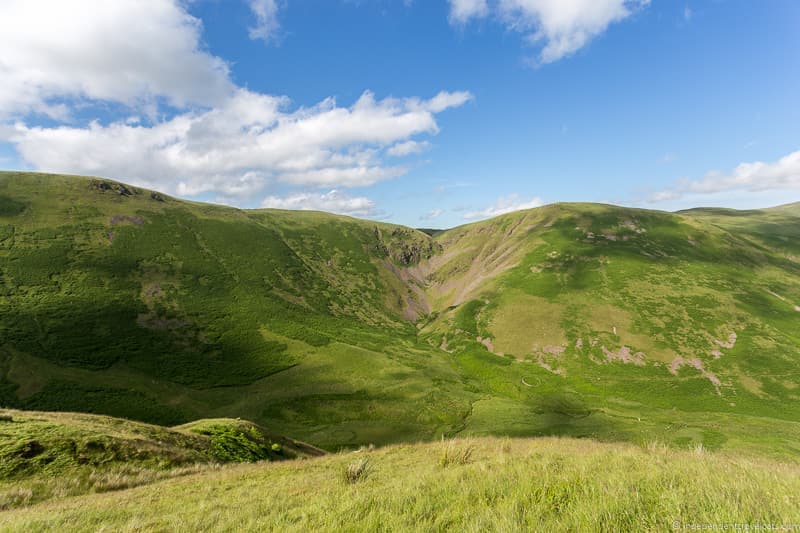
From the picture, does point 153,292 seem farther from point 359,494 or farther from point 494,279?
point 494,279

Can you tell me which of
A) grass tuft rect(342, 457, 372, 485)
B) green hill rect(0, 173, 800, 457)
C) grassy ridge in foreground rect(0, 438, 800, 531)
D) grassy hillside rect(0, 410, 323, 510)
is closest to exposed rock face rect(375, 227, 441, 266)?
green hill rect(0, 173, 800, 457)

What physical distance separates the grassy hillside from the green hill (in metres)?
26.1

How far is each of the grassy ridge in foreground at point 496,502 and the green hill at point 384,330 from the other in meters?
36.0

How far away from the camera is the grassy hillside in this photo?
10148 millimetres

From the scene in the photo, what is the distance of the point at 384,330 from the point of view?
3440 inches

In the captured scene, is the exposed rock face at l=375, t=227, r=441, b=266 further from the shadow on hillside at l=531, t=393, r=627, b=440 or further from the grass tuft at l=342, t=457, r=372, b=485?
the grass tuft at l=342, t=457, r=372, b=485

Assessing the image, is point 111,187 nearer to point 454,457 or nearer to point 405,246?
point 405,246

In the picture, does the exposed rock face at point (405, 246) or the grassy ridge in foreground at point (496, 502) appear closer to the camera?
the grassy ridge in foreground at point (496, 502)

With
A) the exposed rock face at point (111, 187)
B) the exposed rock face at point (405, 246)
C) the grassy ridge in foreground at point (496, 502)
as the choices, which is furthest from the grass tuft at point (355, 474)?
the exposed rock face at point (405, 246)

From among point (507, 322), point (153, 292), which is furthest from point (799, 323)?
point (153, 292)

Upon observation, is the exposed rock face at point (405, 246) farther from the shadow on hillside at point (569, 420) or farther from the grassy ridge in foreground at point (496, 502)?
the grassy ridge in foreground at point (496, 502)

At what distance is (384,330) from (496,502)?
83303mm

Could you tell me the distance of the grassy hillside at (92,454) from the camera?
1015 centimetres

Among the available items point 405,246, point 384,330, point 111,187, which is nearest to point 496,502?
point 384,330
